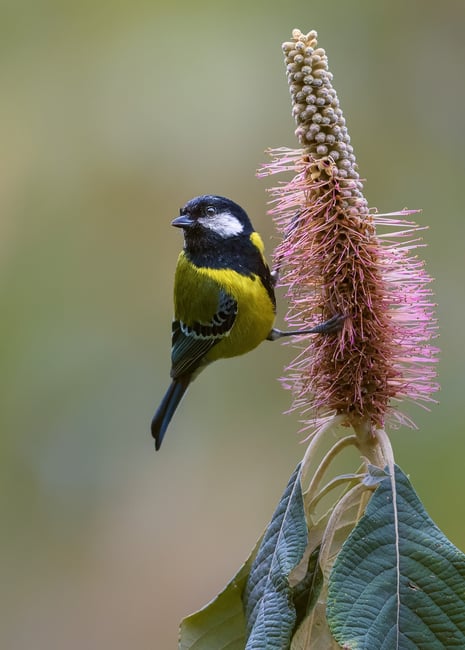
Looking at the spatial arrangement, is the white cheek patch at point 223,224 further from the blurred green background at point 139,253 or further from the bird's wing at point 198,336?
the blurred green background at point 139,253

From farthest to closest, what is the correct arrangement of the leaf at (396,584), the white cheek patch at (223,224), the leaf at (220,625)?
the white cheek patch at (223,224) → the leaf at (220,625) → the leaf at (396,584)

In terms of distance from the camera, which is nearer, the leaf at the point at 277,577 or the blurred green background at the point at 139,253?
the leaf at the point at 277,577

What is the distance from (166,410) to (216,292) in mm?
517

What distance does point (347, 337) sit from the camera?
241cm

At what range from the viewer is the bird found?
10.8ft

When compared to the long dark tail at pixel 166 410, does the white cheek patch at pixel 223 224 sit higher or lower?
higher

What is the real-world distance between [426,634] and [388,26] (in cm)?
454

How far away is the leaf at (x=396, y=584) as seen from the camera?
6.20 feet

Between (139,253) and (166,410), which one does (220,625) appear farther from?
(139,253)

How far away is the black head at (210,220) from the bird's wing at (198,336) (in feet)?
0.79

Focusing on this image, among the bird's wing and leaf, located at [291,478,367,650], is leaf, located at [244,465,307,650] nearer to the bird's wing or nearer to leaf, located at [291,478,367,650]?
leaf, located at [291,478,367,650]

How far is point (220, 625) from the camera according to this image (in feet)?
7.54

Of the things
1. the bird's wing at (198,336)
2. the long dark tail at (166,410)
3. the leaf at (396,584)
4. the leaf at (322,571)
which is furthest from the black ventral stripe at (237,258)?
the leaf at (396,584)

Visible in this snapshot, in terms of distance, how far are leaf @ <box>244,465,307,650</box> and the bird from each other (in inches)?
43.9
